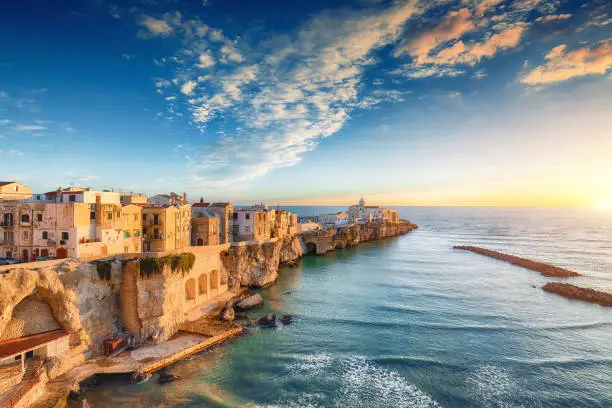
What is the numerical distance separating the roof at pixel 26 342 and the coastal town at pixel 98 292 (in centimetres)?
6

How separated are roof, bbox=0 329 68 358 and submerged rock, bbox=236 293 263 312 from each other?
16.2 metres

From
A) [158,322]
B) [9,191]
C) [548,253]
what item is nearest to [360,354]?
[158,322]

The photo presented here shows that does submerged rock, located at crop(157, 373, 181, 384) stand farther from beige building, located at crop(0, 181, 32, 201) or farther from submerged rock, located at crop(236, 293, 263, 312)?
beige building, located at crop(0, 181, 32, 201)

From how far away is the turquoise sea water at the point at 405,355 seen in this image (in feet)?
65.8

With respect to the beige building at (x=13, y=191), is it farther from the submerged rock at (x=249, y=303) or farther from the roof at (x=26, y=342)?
the submerged rock at (x=249, y=303)

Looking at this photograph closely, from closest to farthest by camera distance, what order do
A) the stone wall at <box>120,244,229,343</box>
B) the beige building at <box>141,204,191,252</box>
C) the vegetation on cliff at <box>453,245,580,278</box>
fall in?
1. the stone wall at <box>120,244,229,343</box>
2. the beige building at <box>141,204,191,252</box>
3. the vegetation on cliff at <box>453,245,580,278</box>

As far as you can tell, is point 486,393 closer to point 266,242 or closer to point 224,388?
point 224,388

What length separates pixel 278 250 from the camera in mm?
51719

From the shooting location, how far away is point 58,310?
22297 millimetres

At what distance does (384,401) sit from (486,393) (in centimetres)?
721

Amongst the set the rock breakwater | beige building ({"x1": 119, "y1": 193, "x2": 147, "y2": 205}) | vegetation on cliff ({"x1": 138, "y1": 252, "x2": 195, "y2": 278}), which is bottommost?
the rock breakwater

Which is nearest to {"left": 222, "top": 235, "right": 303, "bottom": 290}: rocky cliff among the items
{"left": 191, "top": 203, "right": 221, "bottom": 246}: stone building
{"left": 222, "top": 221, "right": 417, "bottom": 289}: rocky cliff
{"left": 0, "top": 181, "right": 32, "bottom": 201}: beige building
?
{"left": 222, "top": 221, "right": 417, "bottom": 289}: rocky cliff

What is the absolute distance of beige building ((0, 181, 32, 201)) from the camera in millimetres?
30656

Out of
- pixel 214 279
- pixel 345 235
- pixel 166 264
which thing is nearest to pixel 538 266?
pixel 345 235
